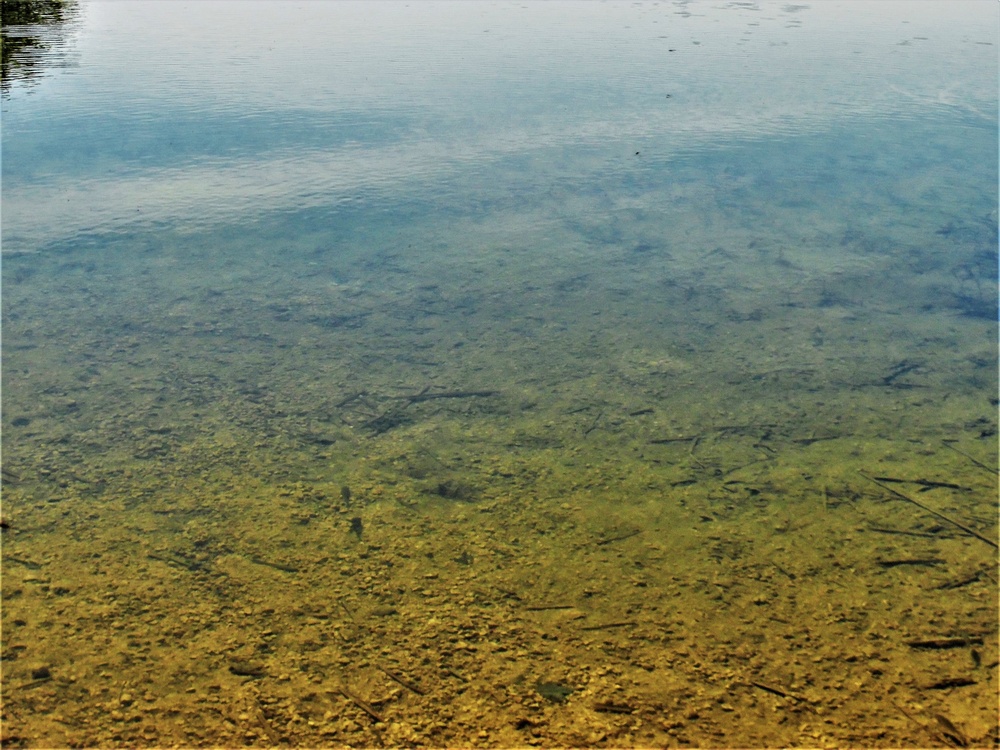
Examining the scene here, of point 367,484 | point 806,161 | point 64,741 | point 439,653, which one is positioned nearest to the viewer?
point 64,741

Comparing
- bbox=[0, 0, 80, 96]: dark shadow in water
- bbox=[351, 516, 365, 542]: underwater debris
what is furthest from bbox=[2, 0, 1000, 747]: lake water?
bbox=[0, 0, 80, 96]: dark shadow in water

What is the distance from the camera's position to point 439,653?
1.65m

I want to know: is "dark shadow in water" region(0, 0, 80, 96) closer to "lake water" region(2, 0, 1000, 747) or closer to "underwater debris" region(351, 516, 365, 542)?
"lake water" region(2, 0, 1000, 747)

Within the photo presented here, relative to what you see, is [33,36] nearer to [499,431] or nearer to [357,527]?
[499,431]

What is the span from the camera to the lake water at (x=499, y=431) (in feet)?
5.21

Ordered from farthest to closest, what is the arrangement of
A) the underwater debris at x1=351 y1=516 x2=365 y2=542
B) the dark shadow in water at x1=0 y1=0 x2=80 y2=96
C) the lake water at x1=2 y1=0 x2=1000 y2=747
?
the dark shadow in water at x1=0 y1=0 x2=80 y2=96 → the underwater debris at x1=351 y1=516 x2=365 y2=542 → the lake water at x1=2 y1=0 x2=1000 y2=747

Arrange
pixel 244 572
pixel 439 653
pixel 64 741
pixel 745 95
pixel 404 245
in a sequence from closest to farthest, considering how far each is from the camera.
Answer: pixel 64 741
pixel 439 653
pixel 244 572
pixel 404 245
pixel 745 95

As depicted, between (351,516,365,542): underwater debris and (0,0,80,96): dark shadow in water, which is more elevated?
(0,0,80,96): dark shadow in water

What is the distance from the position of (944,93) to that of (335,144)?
13.0 feet

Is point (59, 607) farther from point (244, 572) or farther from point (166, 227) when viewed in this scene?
point (166, 227)

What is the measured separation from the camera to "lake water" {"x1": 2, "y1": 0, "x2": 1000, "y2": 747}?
1.59m

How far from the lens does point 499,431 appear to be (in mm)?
2365

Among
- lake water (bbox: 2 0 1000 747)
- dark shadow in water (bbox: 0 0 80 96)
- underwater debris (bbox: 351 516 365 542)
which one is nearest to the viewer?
lake water (bbox: 2 0 1000 747)

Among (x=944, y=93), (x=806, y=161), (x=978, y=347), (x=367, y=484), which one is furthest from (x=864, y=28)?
(x=367, y=484)
